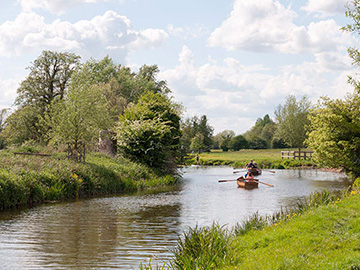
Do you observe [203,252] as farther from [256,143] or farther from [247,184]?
[256,143]

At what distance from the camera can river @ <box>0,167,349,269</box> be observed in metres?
10.0

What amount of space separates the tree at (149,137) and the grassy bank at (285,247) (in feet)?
67.1

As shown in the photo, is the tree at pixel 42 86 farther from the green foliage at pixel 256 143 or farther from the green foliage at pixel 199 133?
the green foliage at pixel 256 143

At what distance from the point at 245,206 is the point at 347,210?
8.39 m

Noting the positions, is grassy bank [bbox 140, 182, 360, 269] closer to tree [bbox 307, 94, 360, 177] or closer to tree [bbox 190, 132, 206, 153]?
tree [bbox 307, 94, 360, 177]

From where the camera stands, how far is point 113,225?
1466 centimetres

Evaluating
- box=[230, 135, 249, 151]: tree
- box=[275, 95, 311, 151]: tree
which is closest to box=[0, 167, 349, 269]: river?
box=[275, 95, 311, 151]: tree

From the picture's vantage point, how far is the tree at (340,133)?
29.2 m

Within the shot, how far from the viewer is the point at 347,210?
39.2 ft

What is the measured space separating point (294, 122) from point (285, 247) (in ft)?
202

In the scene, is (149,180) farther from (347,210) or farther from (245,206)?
(347,210)

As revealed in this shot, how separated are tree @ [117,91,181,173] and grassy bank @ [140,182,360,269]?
2046 cm

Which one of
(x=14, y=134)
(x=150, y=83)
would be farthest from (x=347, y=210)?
(x=150, y=83)

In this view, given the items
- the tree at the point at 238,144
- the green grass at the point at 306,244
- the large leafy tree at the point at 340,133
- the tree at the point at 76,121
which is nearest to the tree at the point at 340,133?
the large leafy tree at the point at 340,133
